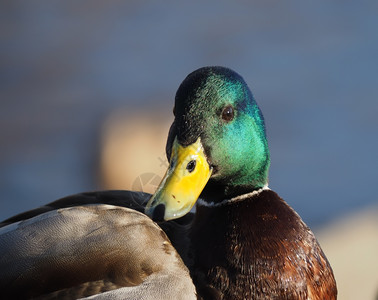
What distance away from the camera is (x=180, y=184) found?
12.6 feet

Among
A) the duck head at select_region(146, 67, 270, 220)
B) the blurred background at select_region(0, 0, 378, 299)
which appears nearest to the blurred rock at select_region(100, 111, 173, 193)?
the blurred background at select_region(0, 0, 378, 299)

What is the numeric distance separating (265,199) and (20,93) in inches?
276

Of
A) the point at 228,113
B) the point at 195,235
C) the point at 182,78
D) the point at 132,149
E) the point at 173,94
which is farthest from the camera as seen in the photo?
the point at 182,78

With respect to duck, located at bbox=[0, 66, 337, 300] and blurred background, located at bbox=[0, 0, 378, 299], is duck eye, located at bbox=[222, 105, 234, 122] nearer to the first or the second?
duck, located at bbox=[0, 66, 337, 300]

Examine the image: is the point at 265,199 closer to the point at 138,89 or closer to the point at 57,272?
the point at 57,272

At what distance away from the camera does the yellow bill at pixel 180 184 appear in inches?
150

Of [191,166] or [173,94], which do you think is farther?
[173,94]

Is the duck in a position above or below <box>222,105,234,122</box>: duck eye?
below

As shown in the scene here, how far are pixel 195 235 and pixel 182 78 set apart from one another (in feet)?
22.1

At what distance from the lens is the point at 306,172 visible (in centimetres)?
893

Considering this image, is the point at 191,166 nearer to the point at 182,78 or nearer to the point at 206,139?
the point at 206,139

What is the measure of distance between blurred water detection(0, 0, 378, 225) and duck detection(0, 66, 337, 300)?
3.91 metres

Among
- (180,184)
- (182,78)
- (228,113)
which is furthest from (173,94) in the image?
(180,184)

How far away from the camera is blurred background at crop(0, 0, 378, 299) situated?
27.7 feet
